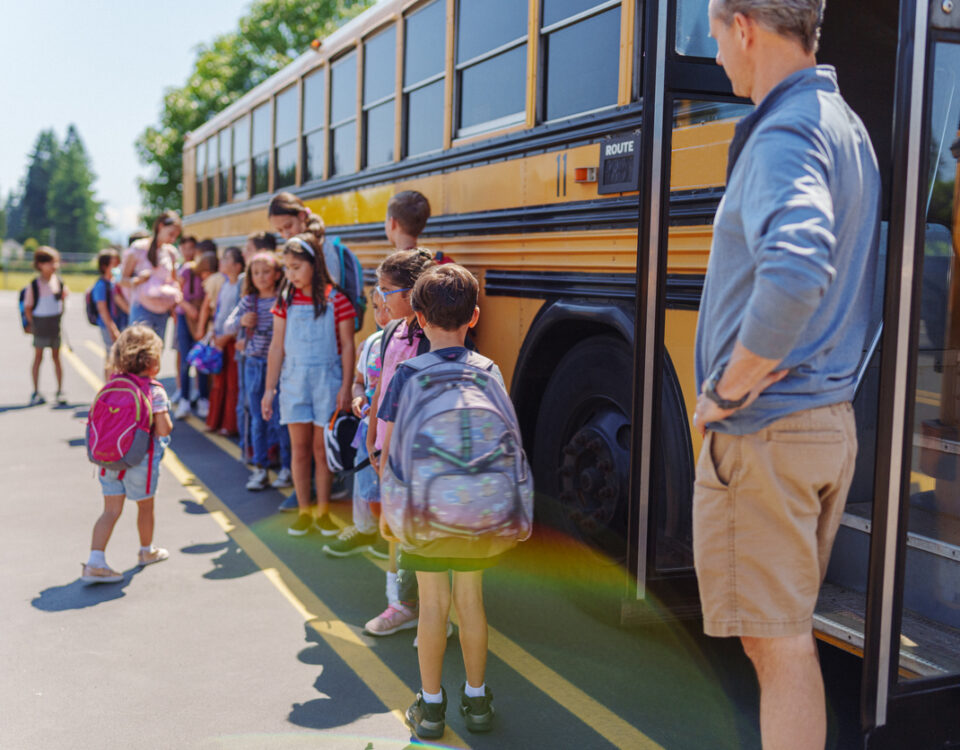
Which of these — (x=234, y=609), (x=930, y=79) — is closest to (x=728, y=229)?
(x=930, y=79)

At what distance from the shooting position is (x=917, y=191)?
7.04 ft

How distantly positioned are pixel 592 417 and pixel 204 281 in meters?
5.49

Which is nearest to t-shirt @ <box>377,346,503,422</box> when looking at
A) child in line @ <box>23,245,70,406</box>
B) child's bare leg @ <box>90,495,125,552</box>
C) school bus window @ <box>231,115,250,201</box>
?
child's bare leg @ <box>90,495,125,552</box>

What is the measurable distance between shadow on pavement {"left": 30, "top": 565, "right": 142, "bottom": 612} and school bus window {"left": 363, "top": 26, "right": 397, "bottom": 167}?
9.51ft

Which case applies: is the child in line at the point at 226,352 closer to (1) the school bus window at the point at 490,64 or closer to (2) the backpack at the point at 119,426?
(2) the backpack at the point at 119,426

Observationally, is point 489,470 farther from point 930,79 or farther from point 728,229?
point 930,79

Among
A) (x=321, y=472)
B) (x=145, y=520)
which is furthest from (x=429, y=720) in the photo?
(x=321, y=472)

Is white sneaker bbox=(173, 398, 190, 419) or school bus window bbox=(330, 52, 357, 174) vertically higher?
school bus window bbox=(330, 52, 357, 174)

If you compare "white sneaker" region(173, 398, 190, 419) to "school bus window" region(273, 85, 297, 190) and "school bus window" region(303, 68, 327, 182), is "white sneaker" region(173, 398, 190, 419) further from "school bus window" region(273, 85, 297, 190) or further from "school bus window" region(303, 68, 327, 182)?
"school bus window" region(303, 68, 327, 182)

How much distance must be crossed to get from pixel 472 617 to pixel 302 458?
2.33m

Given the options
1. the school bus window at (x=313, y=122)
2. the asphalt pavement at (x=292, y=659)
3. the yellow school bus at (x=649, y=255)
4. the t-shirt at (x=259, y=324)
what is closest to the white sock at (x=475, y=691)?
the asphalt pavement at (x=292, y=659)

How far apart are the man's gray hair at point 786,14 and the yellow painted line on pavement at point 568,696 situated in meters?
1.98

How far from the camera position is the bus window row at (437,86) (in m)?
3.84

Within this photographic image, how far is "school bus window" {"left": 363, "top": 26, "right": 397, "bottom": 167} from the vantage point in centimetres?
573
